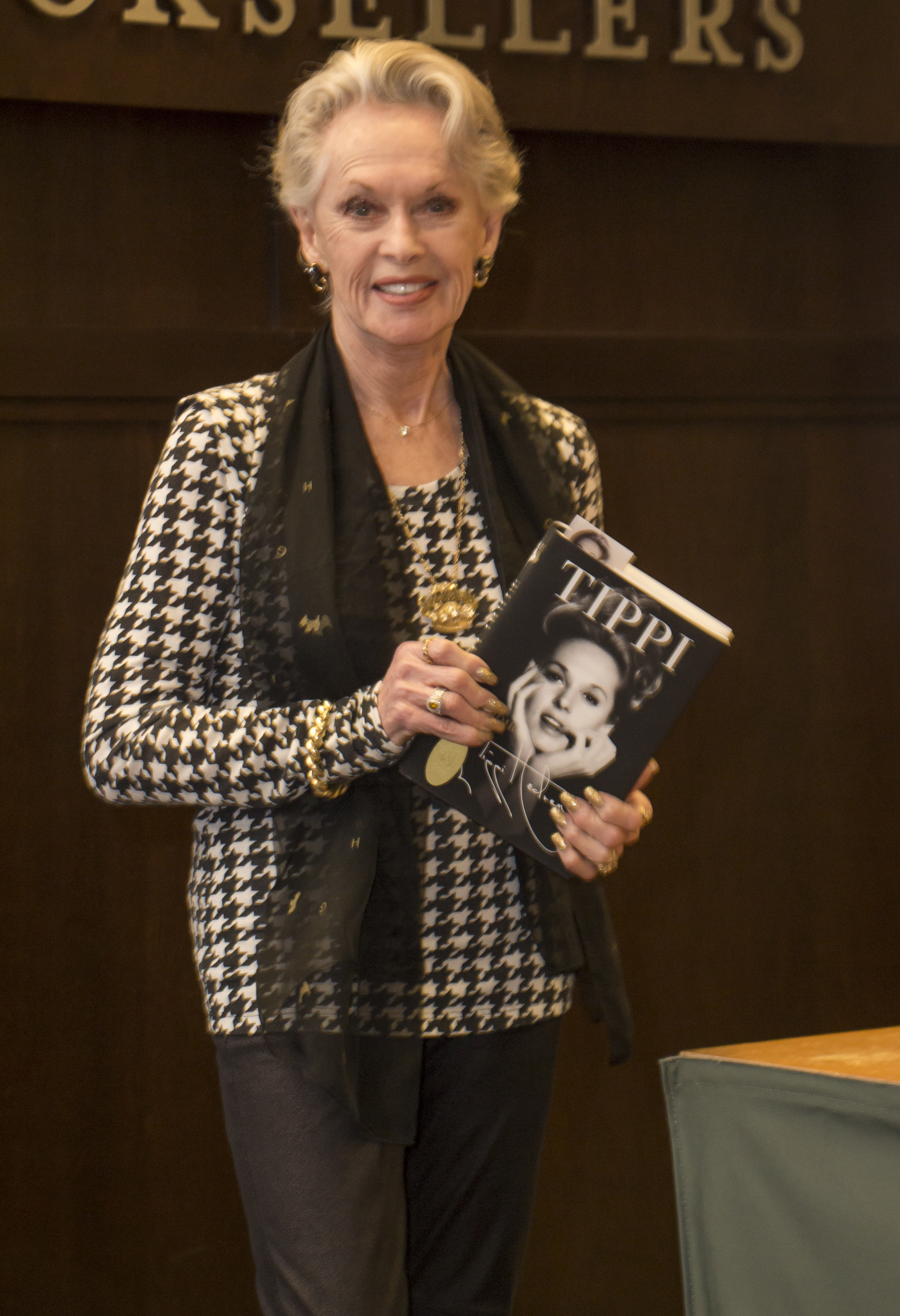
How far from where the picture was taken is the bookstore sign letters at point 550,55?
7.04ft

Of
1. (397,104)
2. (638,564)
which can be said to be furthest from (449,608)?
(638,564)

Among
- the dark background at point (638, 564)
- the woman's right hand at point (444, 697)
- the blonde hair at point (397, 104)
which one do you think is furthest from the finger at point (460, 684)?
the dark background at point (638, 564)

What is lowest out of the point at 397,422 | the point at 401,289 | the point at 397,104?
the point at 397,422

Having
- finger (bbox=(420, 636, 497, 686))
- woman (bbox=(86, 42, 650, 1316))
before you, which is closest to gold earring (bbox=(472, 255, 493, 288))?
woman (bbox=(86, 42, 650, 1316))

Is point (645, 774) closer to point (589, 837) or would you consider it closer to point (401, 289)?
point (589, 837)

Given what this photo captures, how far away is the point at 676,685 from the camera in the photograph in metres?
1.30

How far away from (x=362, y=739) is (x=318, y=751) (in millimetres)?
48

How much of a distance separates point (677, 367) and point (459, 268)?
112 cm

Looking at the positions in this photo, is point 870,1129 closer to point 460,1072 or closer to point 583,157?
point 460,1072

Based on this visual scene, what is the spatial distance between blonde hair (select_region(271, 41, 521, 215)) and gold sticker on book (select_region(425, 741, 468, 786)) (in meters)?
0.64

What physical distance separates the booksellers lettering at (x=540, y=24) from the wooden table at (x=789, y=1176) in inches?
69.1

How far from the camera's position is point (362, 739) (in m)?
1.32

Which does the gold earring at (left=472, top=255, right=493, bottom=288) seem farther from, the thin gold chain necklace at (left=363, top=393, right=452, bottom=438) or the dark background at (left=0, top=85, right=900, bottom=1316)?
the dark background at (left=0, top=85, right=900, bottom=1316)

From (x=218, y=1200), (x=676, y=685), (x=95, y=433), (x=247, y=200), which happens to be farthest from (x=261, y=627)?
(x=218, y=1200)
